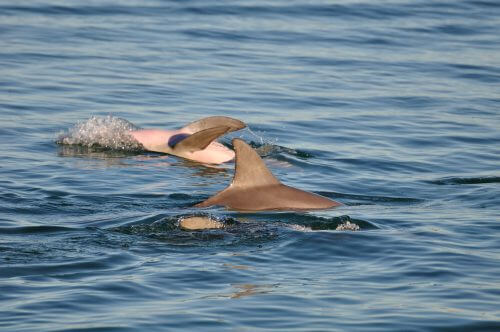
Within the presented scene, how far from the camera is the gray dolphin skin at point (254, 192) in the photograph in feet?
35.4

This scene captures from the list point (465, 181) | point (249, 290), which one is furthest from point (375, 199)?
point (249, 290)

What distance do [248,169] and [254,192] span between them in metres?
0.29

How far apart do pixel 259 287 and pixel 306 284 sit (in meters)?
0.43

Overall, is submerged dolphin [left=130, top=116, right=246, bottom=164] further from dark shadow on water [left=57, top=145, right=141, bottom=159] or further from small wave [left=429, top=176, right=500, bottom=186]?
small wave [left=429, top=176, right=500, bottom=186]

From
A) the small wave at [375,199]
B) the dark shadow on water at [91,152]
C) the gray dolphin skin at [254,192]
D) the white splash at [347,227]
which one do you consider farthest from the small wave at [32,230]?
the dark shadow on water at [91,152]

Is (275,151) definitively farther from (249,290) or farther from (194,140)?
(249,290)

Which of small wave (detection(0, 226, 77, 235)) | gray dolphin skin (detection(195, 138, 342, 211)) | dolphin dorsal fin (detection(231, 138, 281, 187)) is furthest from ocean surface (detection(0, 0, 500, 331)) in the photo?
dolphin dorsal fin (detection(231, 138, 281, 187))

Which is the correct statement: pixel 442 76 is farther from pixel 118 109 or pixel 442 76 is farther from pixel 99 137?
pixel 99 137

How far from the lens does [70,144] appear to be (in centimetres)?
1537

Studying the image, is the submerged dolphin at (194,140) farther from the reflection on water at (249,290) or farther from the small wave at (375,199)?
the reflection on water at (249,290)

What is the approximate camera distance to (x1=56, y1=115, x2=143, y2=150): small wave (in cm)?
1532

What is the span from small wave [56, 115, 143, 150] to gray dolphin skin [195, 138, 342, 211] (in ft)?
14.7

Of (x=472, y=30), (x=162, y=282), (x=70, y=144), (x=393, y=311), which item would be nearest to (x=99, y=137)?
(x=70, y=144)

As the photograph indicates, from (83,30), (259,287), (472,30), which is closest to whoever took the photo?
(259,287)
